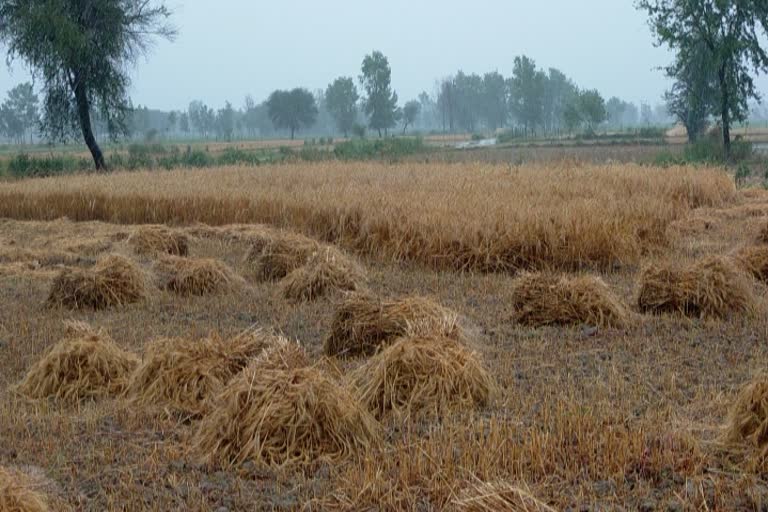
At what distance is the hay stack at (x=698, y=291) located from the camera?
6906 mm

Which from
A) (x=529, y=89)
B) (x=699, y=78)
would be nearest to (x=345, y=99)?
(x=529, y=89)

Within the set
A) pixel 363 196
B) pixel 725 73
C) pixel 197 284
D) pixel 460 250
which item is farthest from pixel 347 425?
pixel 725 73

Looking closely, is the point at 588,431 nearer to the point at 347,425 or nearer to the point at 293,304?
the point at 347,425

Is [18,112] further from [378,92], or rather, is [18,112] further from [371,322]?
[371,322]

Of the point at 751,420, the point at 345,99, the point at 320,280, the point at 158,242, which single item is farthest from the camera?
the point at 345,99

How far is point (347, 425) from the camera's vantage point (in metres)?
4.30

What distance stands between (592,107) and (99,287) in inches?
2275

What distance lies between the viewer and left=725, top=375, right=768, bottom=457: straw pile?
4.03m

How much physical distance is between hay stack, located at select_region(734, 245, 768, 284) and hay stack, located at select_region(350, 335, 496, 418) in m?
4.39

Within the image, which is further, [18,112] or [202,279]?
[18,112]

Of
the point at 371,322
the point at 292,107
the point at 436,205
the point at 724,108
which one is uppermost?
the point at 292,107

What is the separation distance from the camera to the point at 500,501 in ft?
10.8

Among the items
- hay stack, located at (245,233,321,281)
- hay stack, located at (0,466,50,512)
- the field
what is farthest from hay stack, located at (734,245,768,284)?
hay stack, located at (0,466,50,512)

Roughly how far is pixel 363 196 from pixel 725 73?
2028 cm
